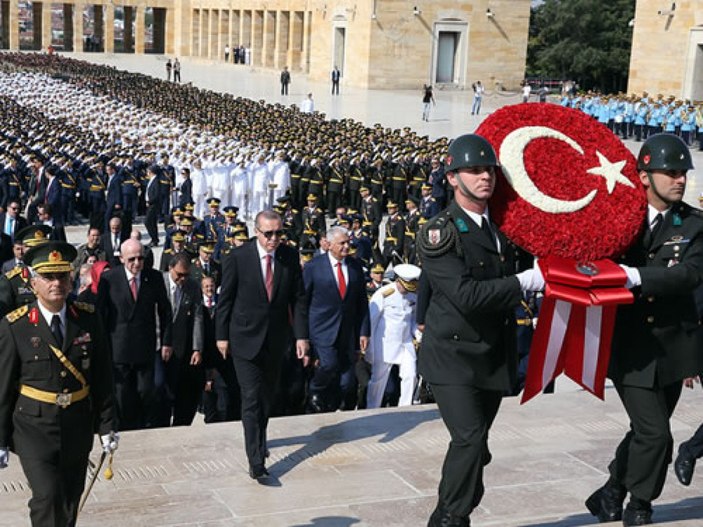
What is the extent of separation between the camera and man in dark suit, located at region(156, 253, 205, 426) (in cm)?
789

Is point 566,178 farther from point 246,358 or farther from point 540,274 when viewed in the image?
point 246,358

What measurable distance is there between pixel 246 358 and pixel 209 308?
214cm

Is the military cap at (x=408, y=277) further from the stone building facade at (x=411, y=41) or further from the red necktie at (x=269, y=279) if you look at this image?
the stone building facade at (x=411, y=41)

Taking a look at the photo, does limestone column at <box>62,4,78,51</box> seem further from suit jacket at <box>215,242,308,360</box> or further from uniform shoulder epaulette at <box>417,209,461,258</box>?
uniform shoulder epaulette at <box>417,209,461,258</box>

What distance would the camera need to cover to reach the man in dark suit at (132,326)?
7.51 meters

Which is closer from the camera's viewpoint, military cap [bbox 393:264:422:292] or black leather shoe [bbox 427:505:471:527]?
black leather shoe [bbox 427:505:471:527]

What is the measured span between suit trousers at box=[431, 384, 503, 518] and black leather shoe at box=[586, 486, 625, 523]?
84 centimetres

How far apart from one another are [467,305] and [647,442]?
105 centimetres

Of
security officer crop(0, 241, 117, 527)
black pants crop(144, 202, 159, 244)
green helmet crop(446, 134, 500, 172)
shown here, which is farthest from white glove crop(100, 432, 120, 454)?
black pants crop(144, 202, 159, 244)

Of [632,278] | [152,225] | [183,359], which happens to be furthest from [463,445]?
[152,225]

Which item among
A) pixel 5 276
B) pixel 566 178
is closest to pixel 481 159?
pixel 566 178

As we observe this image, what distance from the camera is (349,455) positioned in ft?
21.3

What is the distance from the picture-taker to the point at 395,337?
27.7 feet

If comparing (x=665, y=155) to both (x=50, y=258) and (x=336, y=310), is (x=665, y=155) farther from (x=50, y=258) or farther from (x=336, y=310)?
(x=336, y=310)
